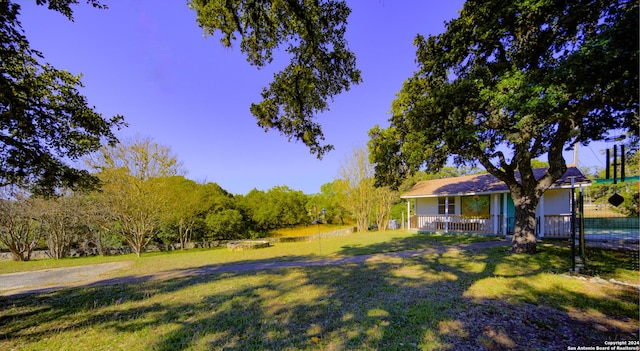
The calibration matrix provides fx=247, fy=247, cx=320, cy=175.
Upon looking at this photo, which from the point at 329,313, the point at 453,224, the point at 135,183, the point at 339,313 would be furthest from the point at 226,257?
the point at 453,224

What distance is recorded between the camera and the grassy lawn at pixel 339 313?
10.7ft

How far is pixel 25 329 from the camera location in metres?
3.96

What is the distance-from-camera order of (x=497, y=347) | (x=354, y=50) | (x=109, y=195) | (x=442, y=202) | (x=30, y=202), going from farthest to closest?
(x=442, y=202) < (x=109, y=195) < (x=30, y=202) < (x=354, y=50) < (x=497, y=347)

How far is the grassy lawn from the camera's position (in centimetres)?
326

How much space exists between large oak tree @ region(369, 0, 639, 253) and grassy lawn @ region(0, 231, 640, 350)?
11.9 ft

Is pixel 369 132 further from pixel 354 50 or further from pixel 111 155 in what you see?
pixel 111 155

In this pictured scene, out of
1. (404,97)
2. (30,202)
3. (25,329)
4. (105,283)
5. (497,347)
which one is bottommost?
(105,283)

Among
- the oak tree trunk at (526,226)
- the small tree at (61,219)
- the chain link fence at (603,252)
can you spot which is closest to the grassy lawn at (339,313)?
the chain link fence at (603,252)

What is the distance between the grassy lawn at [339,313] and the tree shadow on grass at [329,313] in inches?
0.7

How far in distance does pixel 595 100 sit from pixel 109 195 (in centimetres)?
1888

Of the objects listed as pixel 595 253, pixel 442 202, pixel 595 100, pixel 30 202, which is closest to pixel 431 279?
pixel 595 100

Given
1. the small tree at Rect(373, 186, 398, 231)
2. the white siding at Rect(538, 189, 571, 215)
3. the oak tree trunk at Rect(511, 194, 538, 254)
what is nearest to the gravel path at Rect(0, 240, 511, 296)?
the oak tree trunk at Rect(511, 194, 538, 254)

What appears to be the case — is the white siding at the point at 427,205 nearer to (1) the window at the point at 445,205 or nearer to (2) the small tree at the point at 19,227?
(1) the window at the point at 445,205

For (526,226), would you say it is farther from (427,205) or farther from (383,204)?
(383,204)
